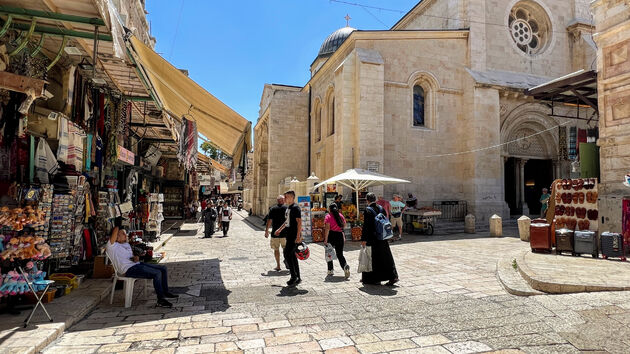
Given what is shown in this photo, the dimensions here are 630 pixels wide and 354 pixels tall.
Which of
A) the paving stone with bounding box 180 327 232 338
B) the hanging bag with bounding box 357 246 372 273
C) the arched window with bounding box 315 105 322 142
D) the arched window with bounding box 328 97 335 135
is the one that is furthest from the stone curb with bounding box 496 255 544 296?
the arched window with bounding box 315 105 322 142

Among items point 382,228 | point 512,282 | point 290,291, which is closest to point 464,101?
point 512,282

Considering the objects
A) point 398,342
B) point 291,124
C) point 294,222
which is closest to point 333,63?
point 291,124

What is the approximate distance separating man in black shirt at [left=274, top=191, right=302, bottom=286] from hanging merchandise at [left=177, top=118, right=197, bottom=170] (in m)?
3.48

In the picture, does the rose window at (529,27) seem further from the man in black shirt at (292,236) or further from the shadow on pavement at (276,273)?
the shadow on pavement at (276,273)

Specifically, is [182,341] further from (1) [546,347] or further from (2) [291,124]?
(2) [291,124]

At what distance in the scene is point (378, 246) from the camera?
6.01 m

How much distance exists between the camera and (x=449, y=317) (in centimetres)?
422

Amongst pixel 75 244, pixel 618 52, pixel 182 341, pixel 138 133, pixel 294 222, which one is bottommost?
pixel 182 341

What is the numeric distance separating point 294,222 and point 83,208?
13.2 feet

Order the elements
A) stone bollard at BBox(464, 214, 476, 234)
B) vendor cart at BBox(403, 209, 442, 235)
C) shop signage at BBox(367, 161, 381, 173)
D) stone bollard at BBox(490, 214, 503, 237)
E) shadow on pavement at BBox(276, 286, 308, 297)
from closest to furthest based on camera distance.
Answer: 1. shadow on pavement at BBox(276, 286, 308, 297)
2. stone bollard at BBox(490, 214, 503, 237)
3. vendor cart at BBox(403, 209, 442, 235)
4. stone bollard at BBox(464, 214, 476, 234)
5. shop signage at BBox(367, 161, 381, 173)

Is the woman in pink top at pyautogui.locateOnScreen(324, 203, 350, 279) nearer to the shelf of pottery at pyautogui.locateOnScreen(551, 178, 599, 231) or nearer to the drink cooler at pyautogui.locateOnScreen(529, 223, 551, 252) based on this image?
the drink cooler at pyautogui.locateOnScreen(529, 223, 551, 252)

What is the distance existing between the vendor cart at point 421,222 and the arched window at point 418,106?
553 centimetres

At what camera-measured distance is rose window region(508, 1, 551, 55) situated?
18812mm

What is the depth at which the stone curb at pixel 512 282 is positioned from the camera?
5.16 meters
